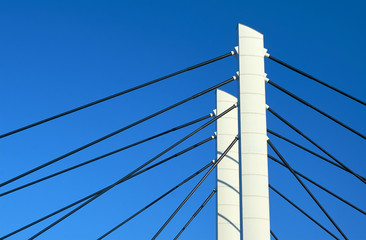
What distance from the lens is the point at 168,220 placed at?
55.1 feet

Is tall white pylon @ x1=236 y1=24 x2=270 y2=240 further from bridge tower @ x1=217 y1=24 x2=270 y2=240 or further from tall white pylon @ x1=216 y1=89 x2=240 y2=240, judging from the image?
tall white pylon @ x1=216 y1=89 x2=240 y2=240

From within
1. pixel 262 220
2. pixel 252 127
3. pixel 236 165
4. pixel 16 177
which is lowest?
pixel 262 220

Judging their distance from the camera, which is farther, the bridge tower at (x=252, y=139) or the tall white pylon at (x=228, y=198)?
the tall white pylon at (x=228, y=198)

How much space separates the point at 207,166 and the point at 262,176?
4716mm

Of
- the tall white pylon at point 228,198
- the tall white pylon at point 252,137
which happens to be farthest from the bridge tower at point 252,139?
the tall white pylon at point 228,198

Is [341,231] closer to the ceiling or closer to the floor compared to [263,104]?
closer to the floor

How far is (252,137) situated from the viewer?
14.5 metres

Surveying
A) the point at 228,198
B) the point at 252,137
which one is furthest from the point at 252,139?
the point at 228,198

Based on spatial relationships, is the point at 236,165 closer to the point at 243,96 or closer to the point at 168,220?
the point at 168,220

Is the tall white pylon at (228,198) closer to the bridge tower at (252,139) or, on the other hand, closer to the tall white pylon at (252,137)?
the bridge tower at (252,139)

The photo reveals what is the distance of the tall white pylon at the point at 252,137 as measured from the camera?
13859 mm

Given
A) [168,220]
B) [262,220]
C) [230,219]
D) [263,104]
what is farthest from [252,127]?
[230,219]

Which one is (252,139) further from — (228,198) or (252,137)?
(228,198)

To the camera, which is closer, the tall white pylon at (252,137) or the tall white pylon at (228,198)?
the tall white pylon at (252,137)
